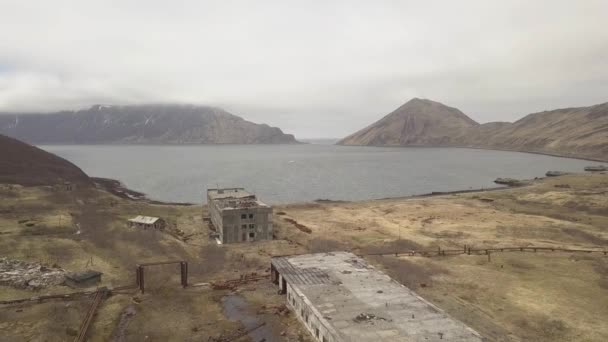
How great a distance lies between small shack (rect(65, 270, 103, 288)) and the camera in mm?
47938

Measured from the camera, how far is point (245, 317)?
4309 centimetres

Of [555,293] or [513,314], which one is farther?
[555,293]

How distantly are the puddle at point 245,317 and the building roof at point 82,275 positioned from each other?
644 inches

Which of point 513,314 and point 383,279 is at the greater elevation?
point 383,279

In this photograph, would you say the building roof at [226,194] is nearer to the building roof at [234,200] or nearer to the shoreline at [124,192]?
the building roof at [234,200]

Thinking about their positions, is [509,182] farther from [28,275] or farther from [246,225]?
[28,275]

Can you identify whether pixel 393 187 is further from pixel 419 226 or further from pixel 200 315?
pixel 200 315

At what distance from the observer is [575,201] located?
10744 centimetres

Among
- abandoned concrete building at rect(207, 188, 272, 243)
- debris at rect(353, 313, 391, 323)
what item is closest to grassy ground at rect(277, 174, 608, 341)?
abandoned concrete building at rect(207, 188, 272, 243)

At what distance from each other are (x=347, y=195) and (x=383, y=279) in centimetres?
10761

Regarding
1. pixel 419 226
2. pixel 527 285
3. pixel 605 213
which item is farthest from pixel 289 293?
pixel 605 213

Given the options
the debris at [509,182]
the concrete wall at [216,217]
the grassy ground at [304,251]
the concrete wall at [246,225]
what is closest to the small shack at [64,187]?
the grassy ground at [304,251]

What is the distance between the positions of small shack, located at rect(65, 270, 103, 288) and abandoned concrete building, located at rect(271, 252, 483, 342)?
848 inches

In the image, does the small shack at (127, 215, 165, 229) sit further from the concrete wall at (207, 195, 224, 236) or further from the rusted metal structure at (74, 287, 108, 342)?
the rusted metal structure at (74, 287, 108, 342)
